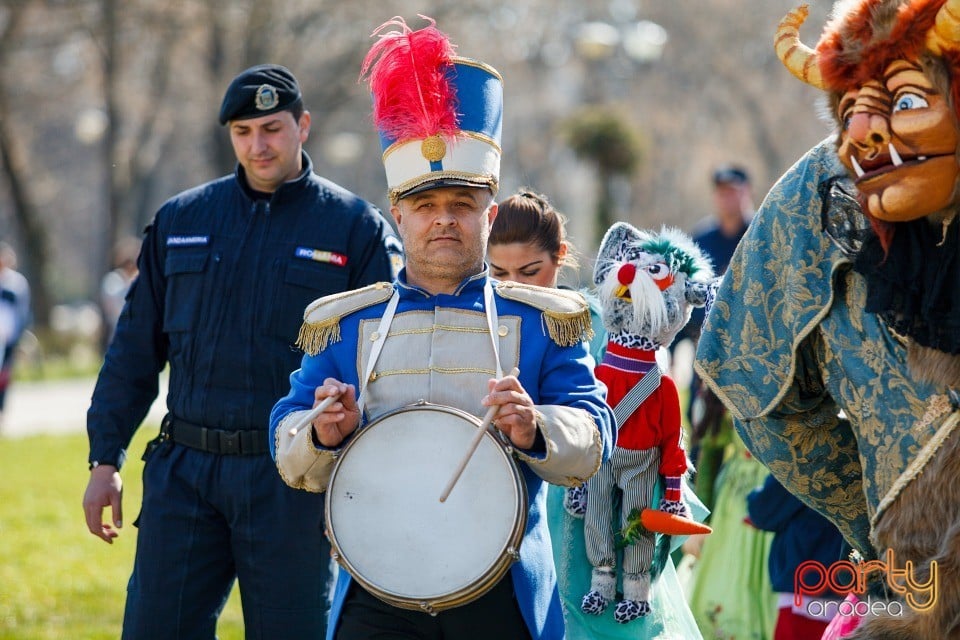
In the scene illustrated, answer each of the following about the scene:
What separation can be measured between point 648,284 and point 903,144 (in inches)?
58.3

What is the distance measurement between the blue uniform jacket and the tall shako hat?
0.30 metres

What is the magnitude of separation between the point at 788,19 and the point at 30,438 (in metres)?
13.4

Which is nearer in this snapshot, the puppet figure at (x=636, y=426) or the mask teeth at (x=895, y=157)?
the mask teeth at (x=895, y=157)

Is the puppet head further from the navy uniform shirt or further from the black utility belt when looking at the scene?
the black utility belt

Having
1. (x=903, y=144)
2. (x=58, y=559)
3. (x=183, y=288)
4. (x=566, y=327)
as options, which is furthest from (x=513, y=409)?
(x=58, y=559)

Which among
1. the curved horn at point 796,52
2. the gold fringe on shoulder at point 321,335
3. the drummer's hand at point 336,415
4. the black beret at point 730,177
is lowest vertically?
the drummer's hand at point 336,415

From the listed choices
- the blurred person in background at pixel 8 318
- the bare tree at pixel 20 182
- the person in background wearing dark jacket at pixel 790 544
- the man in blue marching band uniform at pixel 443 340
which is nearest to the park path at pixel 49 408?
the blurred person in background at pixel 8 318

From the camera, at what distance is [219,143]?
24.2 meters

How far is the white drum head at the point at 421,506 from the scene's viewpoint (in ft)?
11.1

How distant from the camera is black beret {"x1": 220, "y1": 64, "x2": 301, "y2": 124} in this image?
16.6 feet

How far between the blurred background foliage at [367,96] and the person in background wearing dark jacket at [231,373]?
17514 mm

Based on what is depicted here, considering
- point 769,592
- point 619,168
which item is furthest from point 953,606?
point 619,168

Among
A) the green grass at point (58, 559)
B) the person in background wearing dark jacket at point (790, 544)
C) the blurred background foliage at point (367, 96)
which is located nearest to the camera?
the person in background wearing dark jacket at point (790, 544)

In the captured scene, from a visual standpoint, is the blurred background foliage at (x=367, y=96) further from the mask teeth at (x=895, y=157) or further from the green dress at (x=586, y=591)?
the mask teeth at (x=895, y=157)
